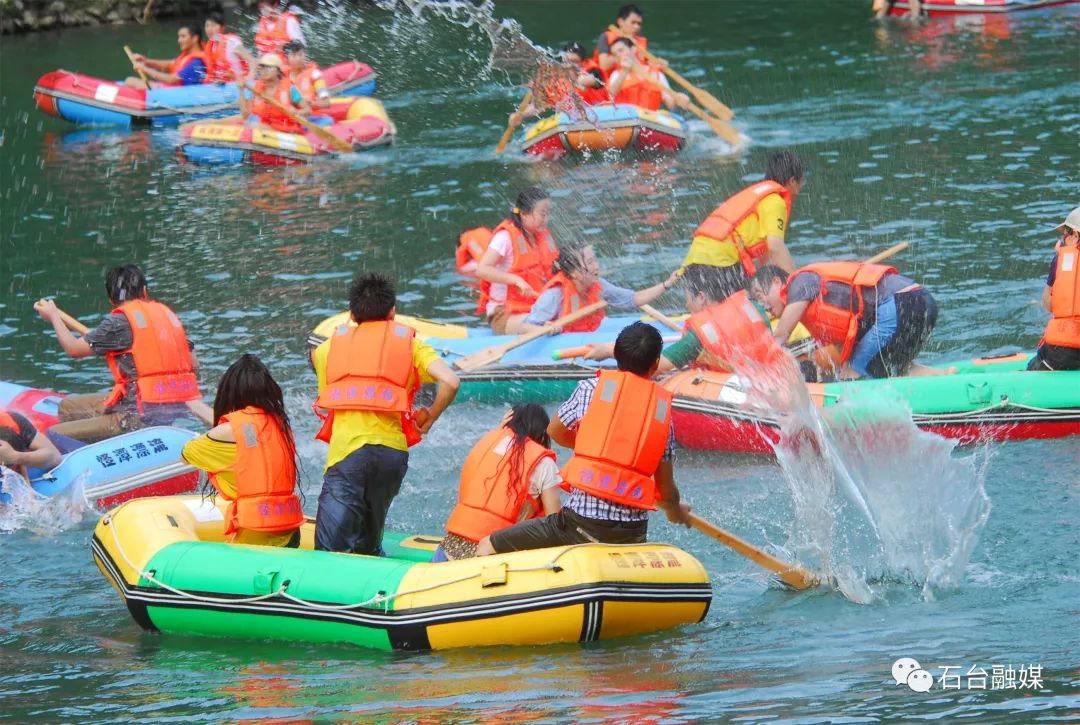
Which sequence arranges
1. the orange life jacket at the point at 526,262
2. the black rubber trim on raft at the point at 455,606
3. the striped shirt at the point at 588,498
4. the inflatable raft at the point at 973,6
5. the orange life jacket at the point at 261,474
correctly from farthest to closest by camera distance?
the inflatable raft at the point at 973,6
the orange life jacket at the point at 526,262
the orange life jacket at the point at 261,474
the striped shirt at the point at 588,498
the black rubber trim on raft at the point at 455,606

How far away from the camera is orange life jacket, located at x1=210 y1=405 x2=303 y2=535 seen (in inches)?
271

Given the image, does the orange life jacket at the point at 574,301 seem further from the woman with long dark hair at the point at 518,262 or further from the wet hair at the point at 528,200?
the wet hair at the point at 528,200

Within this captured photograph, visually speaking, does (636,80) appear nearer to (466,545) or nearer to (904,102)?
(904,102)

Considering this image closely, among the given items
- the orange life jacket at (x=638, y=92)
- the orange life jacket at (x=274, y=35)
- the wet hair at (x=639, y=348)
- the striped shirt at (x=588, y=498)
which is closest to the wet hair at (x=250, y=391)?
the striped shirt at (x=588, y=498)

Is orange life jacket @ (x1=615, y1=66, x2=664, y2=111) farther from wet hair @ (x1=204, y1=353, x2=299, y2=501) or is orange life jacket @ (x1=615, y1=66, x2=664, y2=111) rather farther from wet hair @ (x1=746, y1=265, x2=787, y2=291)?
wet hair @ (x1=204, y1=353, x2=299, y2=501)

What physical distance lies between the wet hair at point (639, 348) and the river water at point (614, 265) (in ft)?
3.94

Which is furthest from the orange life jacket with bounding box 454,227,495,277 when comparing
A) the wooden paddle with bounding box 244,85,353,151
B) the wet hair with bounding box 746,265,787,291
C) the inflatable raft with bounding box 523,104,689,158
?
the wooden paddle with bounding box 244,85,353,151

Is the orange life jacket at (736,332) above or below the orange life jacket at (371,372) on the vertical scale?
below

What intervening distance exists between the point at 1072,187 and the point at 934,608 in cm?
871

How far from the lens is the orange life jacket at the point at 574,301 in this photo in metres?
10.7

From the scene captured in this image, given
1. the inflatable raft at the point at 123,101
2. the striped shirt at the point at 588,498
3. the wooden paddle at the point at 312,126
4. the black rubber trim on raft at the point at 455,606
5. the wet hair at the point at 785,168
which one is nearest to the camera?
the black rubber trim on raft at the point at 455,606

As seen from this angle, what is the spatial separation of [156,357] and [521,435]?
131 inches

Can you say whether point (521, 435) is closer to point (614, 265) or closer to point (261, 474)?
point (261, 474)

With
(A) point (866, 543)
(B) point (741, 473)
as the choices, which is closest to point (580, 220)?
(B) point (741, 473)
